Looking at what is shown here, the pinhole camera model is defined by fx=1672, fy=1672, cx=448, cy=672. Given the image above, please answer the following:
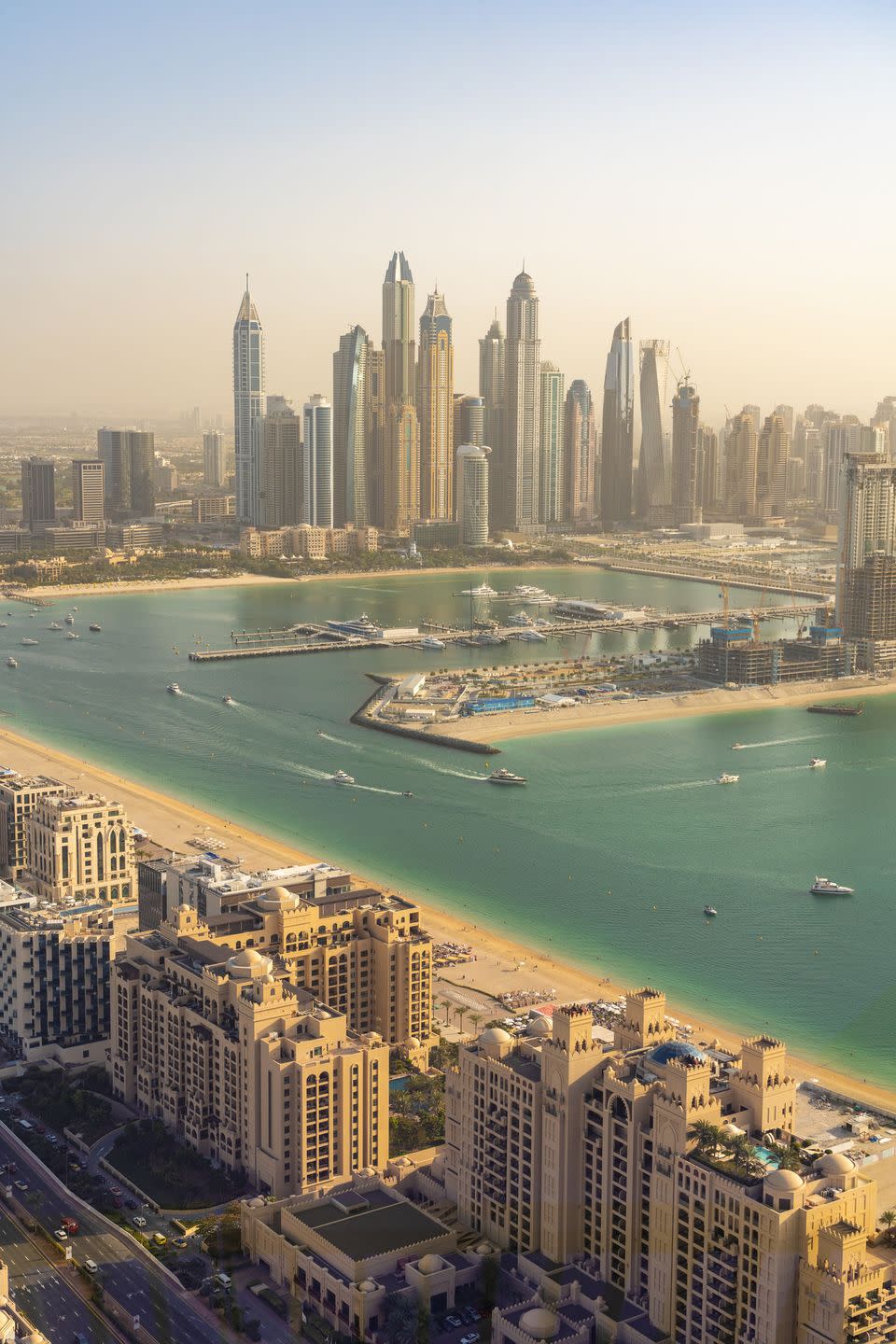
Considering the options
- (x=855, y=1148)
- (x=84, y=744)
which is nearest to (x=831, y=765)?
(x=84, y=744)

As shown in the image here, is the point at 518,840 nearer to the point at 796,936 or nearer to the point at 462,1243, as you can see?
the point at 796,936

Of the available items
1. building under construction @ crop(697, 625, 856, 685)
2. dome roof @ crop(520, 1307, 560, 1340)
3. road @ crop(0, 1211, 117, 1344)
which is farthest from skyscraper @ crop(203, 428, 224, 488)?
dome roof @ crop(520, 1307, 560, 1340)

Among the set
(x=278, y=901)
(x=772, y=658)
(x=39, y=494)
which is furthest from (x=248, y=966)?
(x=39, y=494)

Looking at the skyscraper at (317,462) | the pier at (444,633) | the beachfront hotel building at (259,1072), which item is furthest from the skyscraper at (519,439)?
the beachfront hotel building at (259,1072)

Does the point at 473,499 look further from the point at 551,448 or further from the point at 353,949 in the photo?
the point at 353,949

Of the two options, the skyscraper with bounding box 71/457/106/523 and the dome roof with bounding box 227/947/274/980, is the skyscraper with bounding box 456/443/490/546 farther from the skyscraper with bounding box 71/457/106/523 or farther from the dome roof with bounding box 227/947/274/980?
the dome roof with bounding box 227/947/274/980

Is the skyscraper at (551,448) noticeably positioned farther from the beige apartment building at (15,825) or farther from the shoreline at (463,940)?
the beige apartment building at (15,825)
